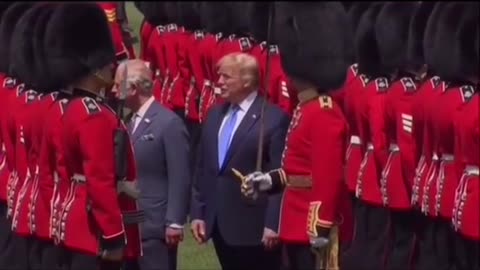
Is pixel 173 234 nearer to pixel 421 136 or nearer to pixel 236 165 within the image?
pixel 236 165

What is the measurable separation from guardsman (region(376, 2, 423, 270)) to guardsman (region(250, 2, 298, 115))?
61cm

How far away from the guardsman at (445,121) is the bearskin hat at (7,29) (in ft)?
6.71

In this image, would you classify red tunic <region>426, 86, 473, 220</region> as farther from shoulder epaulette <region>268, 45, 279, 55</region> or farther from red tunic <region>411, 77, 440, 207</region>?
shoulder epaulette <region>268, 45, 279, 55</region>

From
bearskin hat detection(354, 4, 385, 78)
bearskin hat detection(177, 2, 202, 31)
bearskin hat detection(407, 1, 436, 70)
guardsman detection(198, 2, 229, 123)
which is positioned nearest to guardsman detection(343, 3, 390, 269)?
bearskin hat detection(354, 4, 385, 78)

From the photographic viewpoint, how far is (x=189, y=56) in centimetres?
1308

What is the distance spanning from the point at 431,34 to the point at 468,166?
87 centimetres

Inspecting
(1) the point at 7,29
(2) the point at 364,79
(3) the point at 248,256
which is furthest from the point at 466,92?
(1) the point at 7,29

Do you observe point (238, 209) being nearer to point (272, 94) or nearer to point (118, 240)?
point (118, 240)

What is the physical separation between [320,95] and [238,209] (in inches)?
34.0

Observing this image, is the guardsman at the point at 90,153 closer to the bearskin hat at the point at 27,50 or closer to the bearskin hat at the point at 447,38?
the bearskin hat at the point at 27,50

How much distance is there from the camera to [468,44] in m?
8.38

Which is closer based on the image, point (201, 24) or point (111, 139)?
point (111, 139)

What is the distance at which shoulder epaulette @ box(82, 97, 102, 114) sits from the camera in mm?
8016

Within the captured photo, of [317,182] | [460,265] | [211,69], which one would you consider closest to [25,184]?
[317,182]
